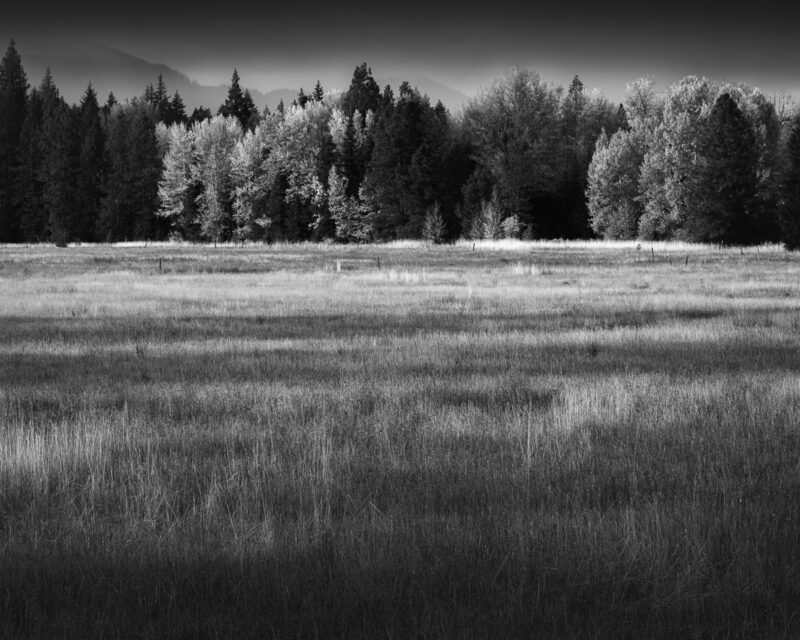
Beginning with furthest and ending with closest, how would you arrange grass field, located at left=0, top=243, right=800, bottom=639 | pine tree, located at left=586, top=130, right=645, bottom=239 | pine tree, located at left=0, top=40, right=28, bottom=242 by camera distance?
pine tree, located at left=0, top=40, right=28, bottom=242 < pine tree, located at left=586, top=130, right=645, bottom=239 < grass field, located at left=0, top=243, right=800, bottom=639

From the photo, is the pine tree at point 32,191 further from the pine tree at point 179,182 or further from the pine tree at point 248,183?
the pine tree at point 248,183

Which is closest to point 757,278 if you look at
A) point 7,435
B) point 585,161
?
point 7,435

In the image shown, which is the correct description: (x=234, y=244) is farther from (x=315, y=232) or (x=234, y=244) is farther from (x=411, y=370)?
(x=411, y=370)

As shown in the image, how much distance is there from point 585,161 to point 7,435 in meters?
94.3

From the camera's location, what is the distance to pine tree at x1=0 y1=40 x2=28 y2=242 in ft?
362

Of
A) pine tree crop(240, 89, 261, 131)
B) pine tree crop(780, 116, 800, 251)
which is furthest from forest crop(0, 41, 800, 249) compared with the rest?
pine tree crop(240, 89, 261, 131)

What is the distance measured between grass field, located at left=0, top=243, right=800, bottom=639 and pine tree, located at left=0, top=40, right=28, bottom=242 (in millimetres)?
98925

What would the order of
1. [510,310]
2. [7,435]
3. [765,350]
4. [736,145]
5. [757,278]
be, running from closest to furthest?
[7,435]
[765,350]
[510,310]
[757,278]
[736,145]

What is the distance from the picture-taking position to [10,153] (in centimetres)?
11338

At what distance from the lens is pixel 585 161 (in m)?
99.0

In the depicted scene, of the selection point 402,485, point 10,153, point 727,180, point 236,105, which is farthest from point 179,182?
point 402,485

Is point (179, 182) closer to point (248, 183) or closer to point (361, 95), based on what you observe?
point (248, 183)

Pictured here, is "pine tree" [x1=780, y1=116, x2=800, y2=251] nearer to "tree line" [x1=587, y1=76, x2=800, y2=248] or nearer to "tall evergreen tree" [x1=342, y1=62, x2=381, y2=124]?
"tree line" [x1=587, y1=76, x2=800, y2=248]

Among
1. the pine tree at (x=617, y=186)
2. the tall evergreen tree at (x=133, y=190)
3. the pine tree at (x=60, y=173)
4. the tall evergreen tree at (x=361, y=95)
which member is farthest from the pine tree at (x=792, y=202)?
the pine tree at (x=60, y=173)
